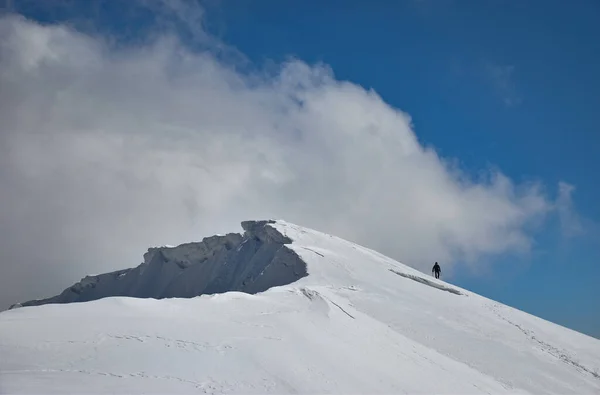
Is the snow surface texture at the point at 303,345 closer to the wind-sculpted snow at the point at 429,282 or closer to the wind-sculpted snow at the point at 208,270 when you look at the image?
the wind-sculpted snow at the point at 429,282

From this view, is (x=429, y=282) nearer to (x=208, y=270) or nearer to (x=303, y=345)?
(x=303, y=345)

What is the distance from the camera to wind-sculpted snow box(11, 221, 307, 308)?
34.0 m

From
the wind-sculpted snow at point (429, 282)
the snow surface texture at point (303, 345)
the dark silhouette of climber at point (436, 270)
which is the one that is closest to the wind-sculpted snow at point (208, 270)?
the snow surface texture at point (303, 345)

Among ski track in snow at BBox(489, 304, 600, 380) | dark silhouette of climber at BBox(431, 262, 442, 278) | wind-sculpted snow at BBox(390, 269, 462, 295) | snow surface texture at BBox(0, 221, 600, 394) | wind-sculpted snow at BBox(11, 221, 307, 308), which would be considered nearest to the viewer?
snow surface texture at BBox(0, 221, 600, 394)

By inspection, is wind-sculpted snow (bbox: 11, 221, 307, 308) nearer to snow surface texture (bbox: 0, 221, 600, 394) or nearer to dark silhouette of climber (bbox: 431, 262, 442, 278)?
snow surface texture (bbox: 0, 221, 600, 394)

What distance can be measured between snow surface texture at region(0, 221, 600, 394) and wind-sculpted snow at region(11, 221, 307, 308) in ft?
13.0

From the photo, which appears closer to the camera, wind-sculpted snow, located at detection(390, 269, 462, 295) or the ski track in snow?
the ski track in snow

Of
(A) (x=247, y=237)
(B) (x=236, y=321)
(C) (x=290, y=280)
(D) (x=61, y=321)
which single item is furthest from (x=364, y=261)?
(D) (x=61, y=321)

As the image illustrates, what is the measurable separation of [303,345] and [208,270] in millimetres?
28034

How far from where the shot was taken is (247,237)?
43875 mm

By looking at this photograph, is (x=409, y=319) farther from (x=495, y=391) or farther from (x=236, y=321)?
(x=236, y=321)

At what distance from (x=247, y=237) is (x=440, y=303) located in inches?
762

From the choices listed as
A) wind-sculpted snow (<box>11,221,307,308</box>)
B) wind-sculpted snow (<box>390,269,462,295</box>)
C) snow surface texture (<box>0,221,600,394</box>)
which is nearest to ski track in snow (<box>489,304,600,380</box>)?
snow surface texture (<box>0,221,600,394</box>)

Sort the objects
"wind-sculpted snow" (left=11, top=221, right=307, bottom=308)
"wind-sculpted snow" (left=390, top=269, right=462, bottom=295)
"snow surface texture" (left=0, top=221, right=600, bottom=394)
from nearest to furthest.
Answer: "snow surface texture" (left=0, top=221, right=600, bottom=394)
"wind-sculpted snow" (left=390, top=269, right=462, bottom=295)
"wind-sculpted snow" (left=11, top=221, right=307, bottom=308)
